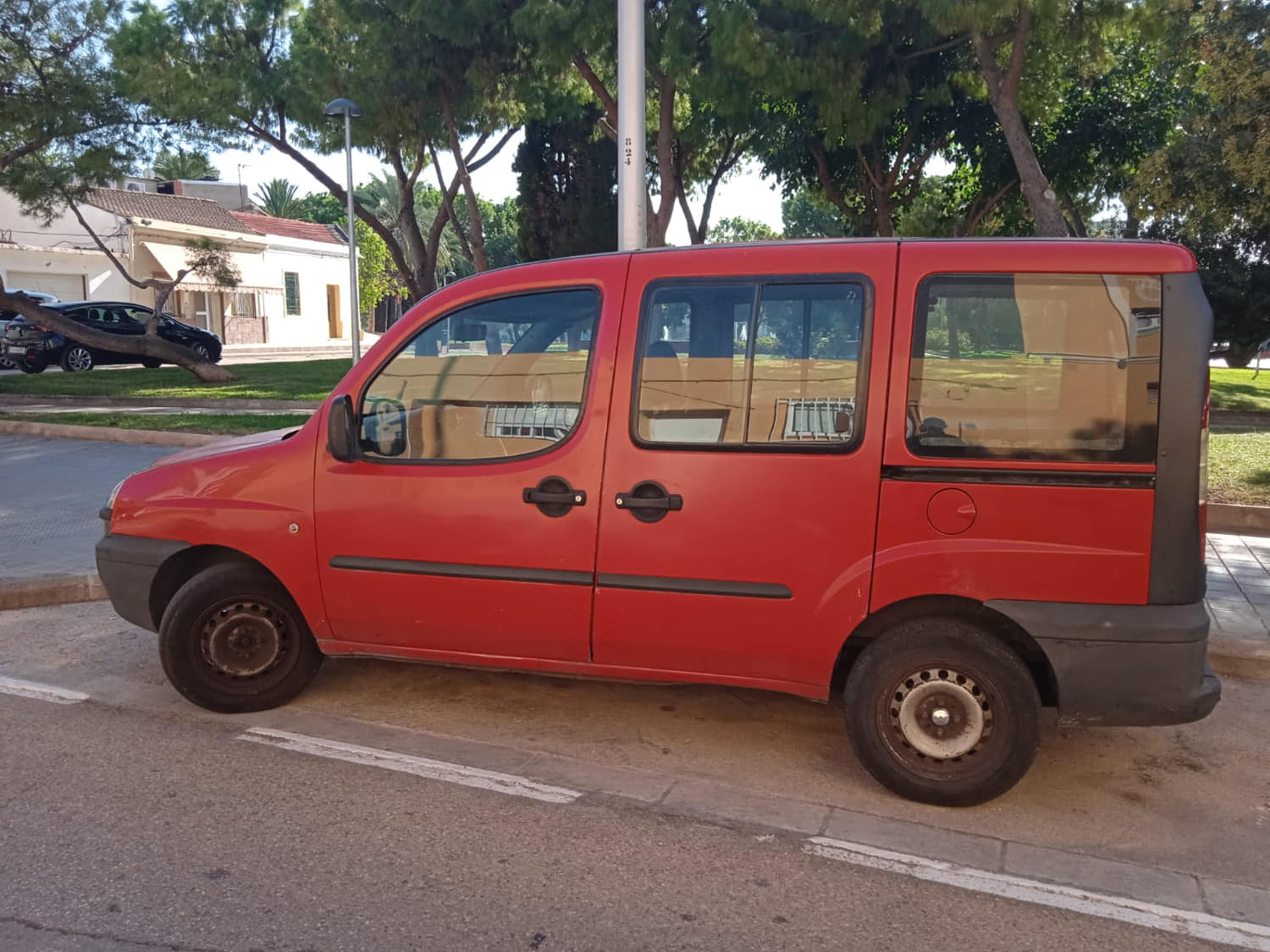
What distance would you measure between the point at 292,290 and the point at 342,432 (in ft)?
160

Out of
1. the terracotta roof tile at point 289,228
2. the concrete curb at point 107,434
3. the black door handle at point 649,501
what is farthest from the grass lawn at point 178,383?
the terracotta roof tile at point 289,228

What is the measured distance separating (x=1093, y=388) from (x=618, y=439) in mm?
1701

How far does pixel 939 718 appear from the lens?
3.79 meters

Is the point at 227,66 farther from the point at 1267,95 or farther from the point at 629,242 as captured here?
the point at 1267,95

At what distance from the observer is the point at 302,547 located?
4473 millimetres

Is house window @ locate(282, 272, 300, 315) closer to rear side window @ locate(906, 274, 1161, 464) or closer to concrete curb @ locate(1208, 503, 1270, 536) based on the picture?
concrete curb @ locate(1208, 503, 1270, 536)

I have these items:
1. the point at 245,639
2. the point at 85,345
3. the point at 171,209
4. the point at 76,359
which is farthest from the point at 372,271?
the point at 245,639

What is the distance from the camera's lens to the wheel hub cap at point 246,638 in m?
4.64

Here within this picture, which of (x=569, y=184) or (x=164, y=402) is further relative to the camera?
(x=569, y=184)

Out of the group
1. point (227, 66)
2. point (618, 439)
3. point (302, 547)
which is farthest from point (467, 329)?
point (227, 66)

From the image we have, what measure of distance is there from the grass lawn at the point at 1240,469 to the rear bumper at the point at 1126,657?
5679 mm

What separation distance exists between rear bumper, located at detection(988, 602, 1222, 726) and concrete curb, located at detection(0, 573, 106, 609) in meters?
5.54

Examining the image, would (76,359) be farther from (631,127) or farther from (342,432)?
(342,432)

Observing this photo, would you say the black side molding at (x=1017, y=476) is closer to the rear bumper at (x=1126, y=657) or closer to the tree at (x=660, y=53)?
Answer: the rear bumper at (x=1126, y=657)
